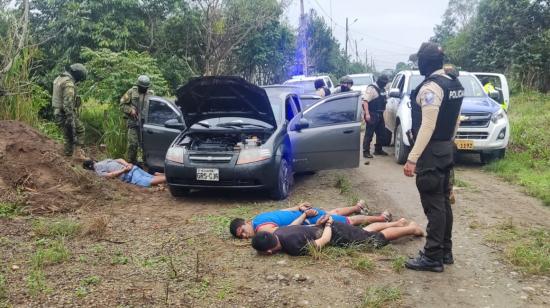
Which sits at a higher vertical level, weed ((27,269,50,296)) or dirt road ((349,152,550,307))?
weed ((27,269,50,296))

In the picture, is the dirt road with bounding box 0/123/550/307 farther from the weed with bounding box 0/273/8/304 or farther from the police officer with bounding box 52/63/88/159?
the police officer with bounding box 52/63/88/159

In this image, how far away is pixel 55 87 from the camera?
884 centimetres

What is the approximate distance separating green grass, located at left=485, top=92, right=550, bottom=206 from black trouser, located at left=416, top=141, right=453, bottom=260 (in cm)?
350

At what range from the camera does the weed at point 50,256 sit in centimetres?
477

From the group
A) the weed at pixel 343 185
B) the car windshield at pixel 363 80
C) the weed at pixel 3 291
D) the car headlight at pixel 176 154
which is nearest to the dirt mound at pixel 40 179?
the car headlight at pixel 176 154

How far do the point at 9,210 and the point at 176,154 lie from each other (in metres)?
2.19

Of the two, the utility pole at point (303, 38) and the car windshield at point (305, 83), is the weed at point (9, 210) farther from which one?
the utility pole at point (303, 38)

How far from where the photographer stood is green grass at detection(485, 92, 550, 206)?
8.34 m

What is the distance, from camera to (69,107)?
28.9 feet

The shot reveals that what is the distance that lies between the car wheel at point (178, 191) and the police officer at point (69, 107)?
2165 mm

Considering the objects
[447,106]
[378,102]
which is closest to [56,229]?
[447,106]

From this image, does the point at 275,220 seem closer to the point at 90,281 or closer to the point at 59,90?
the point at 90,281

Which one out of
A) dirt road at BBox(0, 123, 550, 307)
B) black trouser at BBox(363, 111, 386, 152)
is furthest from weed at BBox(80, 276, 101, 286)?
black trouser at BBox(363, 111, 386, 152)

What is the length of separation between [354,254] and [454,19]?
45.6 m
